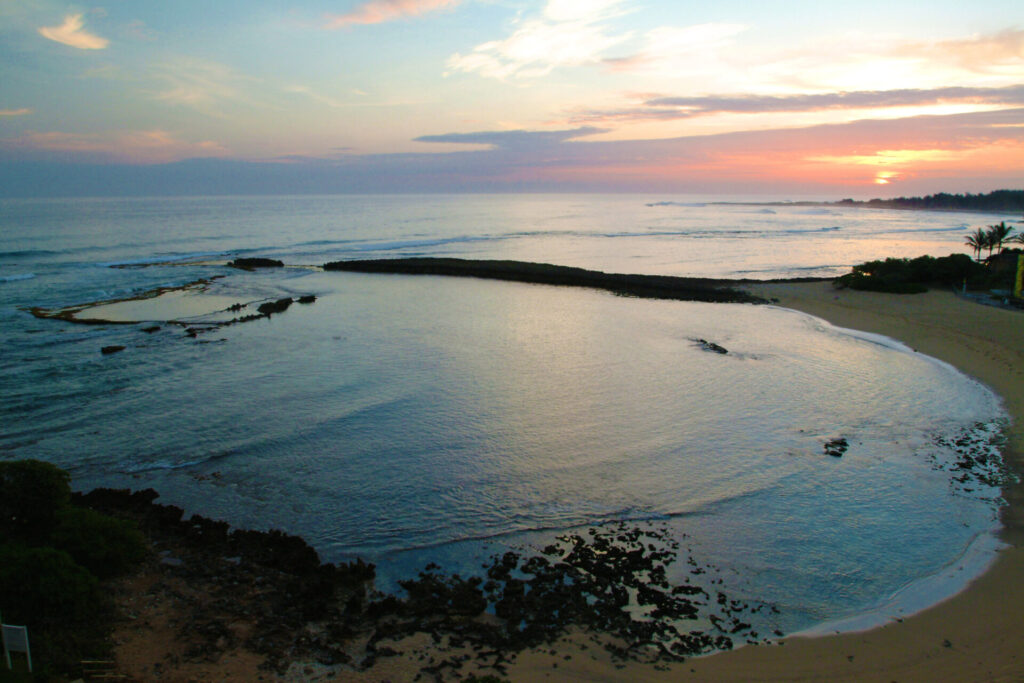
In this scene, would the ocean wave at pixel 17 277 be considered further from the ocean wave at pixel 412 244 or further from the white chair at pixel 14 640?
the white chair at pixel 14 640

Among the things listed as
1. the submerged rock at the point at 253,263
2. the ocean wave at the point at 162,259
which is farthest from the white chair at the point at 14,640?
the ocean wave at the point at 162,259

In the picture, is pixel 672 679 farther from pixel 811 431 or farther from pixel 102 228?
pixel 102 228

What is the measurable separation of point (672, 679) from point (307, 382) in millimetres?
12703

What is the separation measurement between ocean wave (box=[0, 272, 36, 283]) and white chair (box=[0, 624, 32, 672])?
125ft

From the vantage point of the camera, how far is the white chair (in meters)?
5.07

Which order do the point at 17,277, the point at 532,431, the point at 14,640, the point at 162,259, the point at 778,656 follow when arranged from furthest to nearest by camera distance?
the point at 162,259 < the point at 17,277 < the point at 532,431 < the point at 778,656 < the point at 14,640

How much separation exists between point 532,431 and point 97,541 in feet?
26.0

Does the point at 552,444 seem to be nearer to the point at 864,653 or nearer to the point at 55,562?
the point at 864,653

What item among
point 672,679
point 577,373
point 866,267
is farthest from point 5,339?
point 866,267

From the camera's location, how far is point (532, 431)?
1281 cm

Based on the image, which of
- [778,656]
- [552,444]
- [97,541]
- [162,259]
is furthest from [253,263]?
[778,656]

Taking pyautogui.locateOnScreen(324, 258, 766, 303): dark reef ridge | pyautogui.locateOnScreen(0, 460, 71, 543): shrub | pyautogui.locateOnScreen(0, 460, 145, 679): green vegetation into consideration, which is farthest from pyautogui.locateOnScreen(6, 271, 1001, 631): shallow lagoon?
pyautogui.locateOnScreen(324, 258, 766, 303): dark reef ridge

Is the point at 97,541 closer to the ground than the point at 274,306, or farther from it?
closer to the ground

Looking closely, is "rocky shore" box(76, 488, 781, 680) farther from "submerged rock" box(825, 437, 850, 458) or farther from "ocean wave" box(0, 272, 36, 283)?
"ocean wave" box(0, 272, 36, 283)
